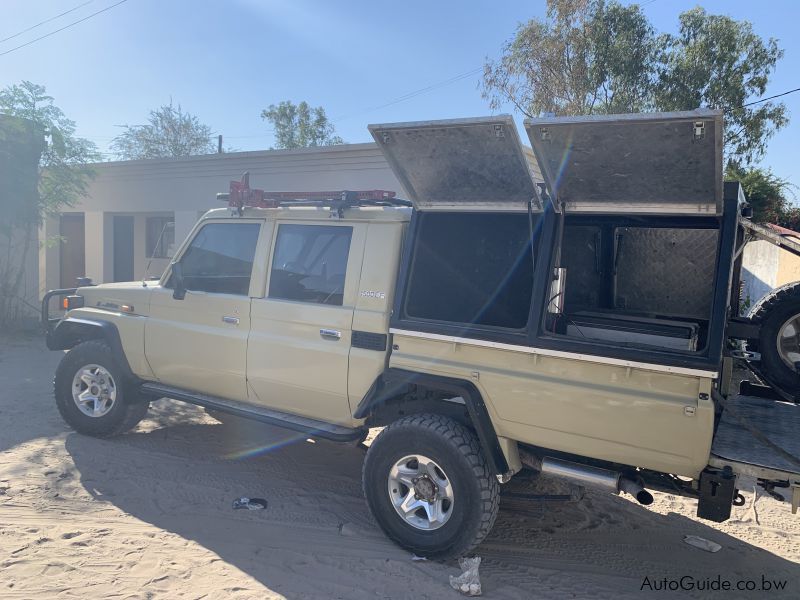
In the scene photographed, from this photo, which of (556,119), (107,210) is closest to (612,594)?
(556,119)

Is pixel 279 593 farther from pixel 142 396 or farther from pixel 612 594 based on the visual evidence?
pixel 142 396

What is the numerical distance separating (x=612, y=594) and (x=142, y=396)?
13.0ft

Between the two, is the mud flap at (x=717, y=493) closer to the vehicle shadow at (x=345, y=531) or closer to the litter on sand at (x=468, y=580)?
the vehicle shadow at (x=345, y=531)

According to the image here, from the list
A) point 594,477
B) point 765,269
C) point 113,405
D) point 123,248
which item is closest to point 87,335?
point 113,405

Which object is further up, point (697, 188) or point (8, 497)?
point (697, 188)

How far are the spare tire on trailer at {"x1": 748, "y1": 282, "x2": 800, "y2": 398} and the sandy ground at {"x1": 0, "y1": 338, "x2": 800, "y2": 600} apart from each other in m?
1.13

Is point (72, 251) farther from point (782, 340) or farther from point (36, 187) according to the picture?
point (782, 340)

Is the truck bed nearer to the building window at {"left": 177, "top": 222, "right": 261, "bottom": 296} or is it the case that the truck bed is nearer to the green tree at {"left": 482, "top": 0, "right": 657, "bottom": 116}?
the building window at {"left": 177, "top": 222, "right": 261, "bottom": 296}

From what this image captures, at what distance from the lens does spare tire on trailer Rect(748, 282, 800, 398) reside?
13.6 feet

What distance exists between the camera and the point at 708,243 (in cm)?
441

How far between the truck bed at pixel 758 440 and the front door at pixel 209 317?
10.2ft

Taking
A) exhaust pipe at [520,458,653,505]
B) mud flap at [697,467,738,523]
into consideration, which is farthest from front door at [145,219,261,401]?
mud flap at [697,467,738,523]

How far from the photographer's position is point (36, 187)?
10945 mm

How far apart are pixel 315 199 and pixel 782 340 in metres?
3.33
